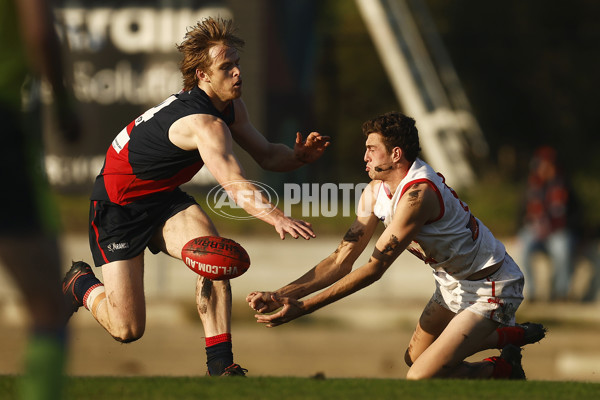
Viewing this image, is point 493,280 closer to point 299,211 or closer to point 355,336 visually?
point 355,336

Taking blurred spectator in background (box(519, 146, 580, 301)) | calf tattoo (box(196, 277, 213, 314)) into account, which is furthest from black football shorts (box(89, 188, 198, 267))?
blurred spectator in background (box(519, 146, 580, 301))

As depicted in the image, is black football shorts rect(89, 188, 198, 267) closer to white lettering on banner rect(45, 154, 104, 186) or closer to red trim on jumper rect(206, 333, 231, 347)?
red trim on jumper rect(206, 333, 231, 347)

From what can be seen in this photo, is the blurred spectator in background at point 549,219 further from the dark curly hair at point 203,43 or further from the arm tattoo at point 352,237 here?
the dark curly hair at point 203,43

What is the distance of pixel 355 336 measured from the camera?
1200cm

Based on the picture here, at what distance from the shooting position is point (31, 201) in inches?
146

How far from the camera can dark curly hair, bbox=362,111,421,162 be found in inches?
235

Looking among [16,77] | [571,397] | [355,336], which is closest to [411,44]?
[355,336]

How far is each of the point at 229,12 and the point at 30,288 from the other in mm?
11464

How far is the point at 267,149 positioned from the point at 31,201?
3.12 metres

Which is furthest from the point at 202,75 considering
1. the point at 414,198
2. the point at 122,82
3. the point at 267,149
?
the point at 122,82

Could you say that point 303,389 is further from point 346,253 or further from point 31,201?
point 31,201

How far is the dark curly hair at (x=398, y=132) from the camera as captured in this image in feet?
19.6

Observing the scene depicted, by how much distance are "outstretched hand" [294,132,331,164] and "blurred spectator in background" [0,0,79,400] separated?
2729 mm

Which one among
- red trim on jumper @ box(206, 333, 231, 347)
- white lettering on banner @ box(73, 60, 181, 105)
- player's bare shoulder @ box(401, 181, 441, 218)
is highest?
white lettering on banner @ box(73, 60, 181, 105)
